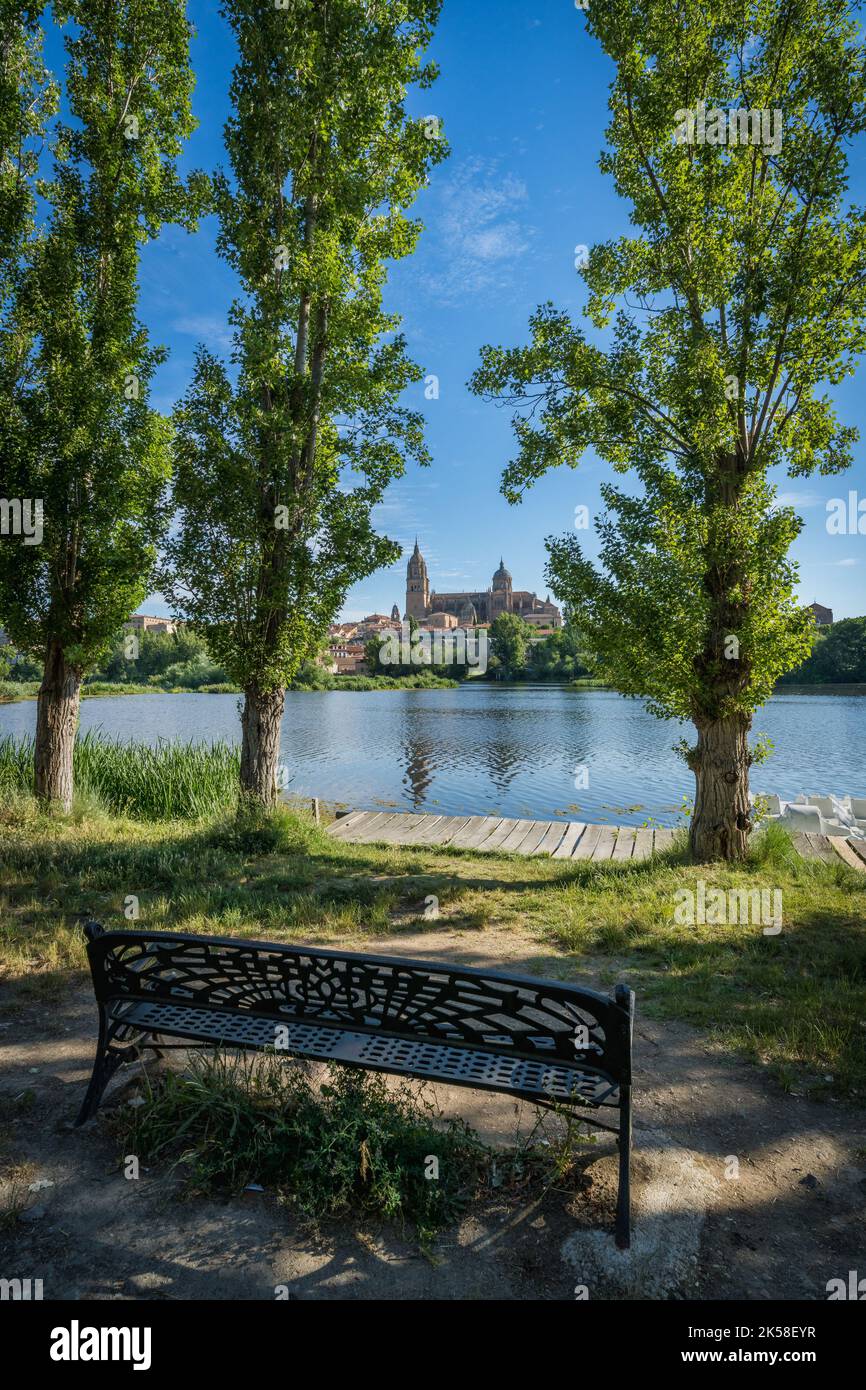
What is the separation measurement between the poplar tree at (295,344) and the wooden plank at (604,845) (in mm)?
5076

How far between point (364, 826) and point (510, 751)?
15.9 metres

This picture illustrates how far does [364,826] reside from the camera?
1268cm

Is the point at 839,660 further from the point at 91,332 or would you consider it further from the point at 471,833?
the point at 91,332

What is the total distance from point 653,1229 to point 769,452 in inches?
294

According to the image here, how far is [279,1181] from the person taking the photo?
9.21ft

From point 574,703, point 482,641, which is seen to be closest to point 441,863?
point 574,703

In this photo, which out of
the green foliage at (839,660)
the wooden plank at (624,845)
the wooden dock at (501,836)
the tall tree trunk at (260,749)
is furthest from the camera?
the green foliage at (839,660)

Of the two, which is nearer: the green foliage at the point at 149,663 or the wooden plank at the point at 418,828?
the wooden plank at the point at 418,828

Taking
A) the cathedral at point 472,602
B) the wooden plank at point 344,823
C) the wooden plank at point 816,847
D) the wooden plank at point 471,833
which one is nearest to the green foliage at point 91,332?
the wooden plank at point 344,823

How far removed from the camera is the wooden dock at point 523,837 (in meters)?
10.1

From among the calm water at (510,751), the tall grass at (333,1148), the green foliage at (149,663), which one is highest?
the green foliage at (149,663)

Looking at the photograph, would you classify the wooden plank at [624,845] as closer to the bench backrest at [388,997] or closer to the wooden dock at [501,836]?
the wooden dock at [501,836]

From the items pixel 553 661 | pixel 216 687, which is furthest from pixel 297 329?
pixel 553 661

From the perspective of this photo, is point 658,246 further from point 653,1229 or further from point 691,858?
point 653,1229
